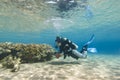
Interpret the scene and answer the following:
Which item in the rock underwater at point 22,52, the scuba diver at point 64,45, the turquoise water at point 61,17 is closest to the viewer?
the scuba diver at point 64,45

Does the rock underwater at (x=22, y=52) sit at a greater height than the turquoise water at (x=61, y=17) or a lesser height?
lesser

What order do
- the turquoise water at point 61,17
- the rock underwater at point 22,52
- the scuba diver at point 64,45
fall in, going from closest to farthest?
the scuba diver at point 64,45 < the rock underwater at point 22,52 < the turquoise water at point 61,17

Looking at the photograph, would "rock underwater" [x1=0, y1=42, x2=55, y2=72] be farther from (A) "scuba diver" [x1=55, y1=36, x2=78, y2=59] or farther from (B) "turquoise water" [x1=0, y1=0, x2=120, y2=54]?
(B) "turquoise water" [x1=0, y1=0, x2=120, y2=54]

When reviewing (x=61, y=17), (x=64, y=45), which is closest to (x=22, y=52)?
(x=64, y=45)

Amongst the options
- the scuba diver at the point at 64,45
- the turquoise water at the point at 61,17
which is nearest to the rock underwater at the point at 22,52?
the scuba diver at the point at 64,45

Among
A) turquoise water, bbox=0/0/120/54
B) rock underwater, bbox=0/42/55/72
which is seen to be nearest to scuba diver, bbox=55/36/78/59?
rock underwater, bbox=0/42/55/72

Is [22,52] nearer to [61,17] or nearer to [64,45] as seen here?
[64,45]

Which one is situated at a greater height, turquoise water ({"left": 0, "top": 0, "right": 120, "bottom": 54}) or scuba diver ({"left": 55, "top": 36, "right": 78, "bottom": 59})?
turquoise water ({"left": 0, "top": 0, "right": 120, "bottom": 54})

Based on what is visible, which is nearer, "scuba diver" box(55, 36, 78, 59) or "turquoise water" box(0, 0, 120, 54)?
"scuba diver" box(55, 36, 78, 59)

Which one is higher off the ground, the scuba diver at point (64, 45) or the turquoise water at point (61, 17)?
the turquoise water at point (61, 17)

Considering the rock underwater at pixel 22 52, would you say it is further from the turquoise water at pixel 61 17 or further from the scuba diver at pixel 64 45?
the turquoise water at pixel 61 17

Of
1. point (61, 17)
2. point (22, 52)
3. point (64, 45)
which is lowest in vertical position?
point (22, 52)

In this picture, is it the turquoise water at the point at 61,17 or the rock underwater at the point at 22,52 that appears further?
the turquoise water at the point at 61,17

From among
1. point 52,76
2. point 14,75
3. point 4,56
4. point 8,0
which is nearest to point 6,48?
point 4,56
